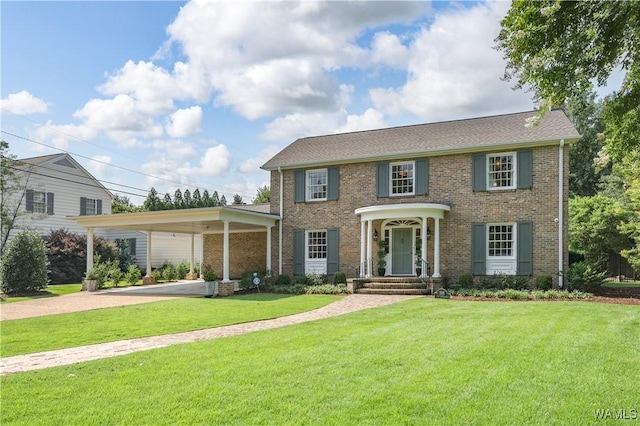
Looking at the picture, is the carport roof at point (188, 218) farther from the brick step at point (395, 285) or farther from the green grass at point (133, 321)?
the brick step at point (395, 285)

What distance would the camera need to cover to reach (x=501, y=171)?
1823 cm

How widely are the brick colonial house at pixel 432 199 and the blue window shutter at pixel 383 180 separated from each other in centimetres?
4

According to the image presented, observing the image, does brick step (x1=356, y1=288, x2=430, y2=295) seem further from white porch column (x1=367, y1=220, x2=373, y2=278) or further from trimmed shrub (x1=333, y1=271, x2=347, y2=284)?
trimmed shrub (x1=333, y1=271, x2=347, y2=284)

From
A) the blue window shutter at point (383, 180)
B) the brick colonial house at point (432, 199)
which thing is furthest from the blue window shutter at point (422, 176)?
the blue window shutter at point (383, 180)

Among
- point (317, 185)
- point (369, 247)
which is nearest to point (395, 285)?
point (369, 247)

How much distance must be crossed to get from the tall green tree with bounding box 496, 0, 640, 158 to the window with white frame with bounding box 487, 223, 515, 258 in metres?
11.8

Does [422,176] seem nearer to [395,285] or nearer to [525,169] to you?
[525,169]

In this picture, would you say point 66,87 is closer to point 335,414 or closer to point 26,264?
point 26,264

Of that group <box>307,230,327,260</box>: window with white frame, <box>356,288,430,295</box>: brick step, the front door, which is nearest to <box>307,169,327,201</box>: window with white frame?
<box>307,230,327,260</box>: window with white frame

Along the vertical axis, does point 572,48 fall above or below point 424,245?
above

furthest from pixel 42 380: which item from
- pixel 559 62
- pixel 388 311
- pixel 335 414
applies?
pixel 388 311

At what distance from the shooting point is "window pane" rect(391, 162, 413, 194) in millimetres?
19891

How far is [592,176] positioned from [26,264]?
3689 cm

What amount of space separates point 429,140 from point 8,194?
68.4ft
